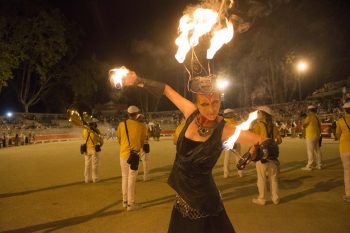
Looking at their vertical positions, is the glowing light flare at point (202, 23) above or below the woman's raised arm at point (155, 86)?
above

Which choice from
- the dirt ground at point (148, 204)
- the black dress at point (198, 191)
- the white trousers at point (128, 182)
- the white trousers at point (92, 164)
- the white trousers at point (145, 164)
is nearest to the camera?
the black dress at point (198, 191)

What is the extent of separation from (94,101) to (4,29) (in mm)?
20880

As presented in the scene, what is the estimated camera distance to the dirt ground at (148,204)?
572cm

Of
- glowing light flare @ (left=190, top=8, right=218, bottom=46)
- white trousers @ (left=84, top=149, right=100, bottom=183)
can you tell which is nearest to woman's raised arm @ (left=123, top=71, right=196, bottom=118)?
glowing light flare @ (left=190, top=8, right=218, bottom=46)

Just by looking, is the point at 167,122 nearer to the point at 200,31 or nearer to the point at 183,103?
the point at 200,31

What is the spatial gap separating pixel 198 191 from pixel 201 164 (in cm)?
24

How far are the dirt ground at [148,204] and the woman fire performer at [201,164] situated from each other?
2764 millimetres

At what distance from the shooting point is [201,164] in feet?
9.36

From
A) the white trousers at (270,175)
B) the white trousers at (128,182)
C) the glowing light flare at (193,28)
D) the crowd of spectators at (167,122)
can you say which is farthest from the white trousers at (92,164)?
the crowd of spectators at (167,122)

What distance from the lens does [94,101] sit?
52.6 meters

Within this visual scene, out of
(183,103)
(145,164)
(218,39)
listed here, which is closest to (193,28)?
(218,39)

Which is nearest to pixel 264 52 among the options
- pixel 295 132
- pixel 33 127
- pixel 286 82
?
pixel 286 82

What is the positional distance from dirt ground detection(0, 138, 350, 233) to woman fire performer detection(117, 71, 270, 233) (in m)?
2.76

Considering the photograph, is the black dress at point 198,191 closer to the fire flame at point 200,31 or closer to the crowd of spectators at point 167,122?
the fire flame at point 200,31
